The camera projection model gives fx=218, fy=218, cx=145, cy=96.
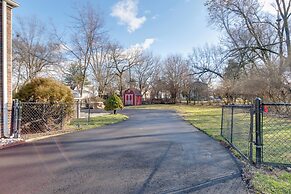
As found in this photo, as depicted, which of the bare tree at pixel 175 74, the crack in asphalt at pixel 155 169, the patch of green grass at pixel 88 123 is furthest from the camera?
the bare tree at pixel 175 74

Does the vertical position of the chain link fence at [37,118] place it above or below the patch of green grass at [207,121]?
above

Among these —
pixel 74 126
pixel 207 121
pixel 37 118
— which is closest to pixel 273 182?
pixel 37 118

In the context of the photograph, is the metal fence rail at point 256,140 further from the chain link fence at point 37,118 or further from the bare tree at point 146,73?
the bare tree at point 146,73

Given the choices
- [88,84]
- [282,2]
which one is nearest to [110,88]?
[88,84]

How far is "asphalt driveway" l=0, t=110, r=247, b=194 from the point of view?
349 centimetres

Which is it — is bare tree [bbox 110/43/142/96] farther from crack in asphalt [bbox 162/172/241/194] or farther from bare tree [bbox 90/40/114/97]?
crack in asphalt [bbox 162/172/241/194]

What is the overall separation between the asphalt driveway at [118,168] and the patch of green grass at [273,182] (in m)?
0.29

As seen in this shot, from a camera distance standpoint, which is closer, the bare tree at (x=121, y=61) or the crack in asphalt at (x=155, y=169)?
the crack in asphalt at (x=155, y=169)

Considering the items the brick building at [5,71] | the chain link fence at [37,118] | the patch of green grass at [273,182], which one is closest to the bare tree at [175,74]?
the chain link fence at [37,118]

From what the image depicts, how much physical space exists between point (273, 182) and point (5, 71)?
844 centimetres

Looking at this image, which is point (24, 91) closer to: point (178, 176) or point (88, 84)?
point (178, 176)

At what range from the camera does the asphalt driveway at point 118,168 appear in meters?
3.49

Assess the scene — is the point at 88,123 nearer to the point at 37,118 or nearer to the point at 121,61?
the point at 37,118

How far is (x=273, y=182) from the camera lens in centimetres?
362
